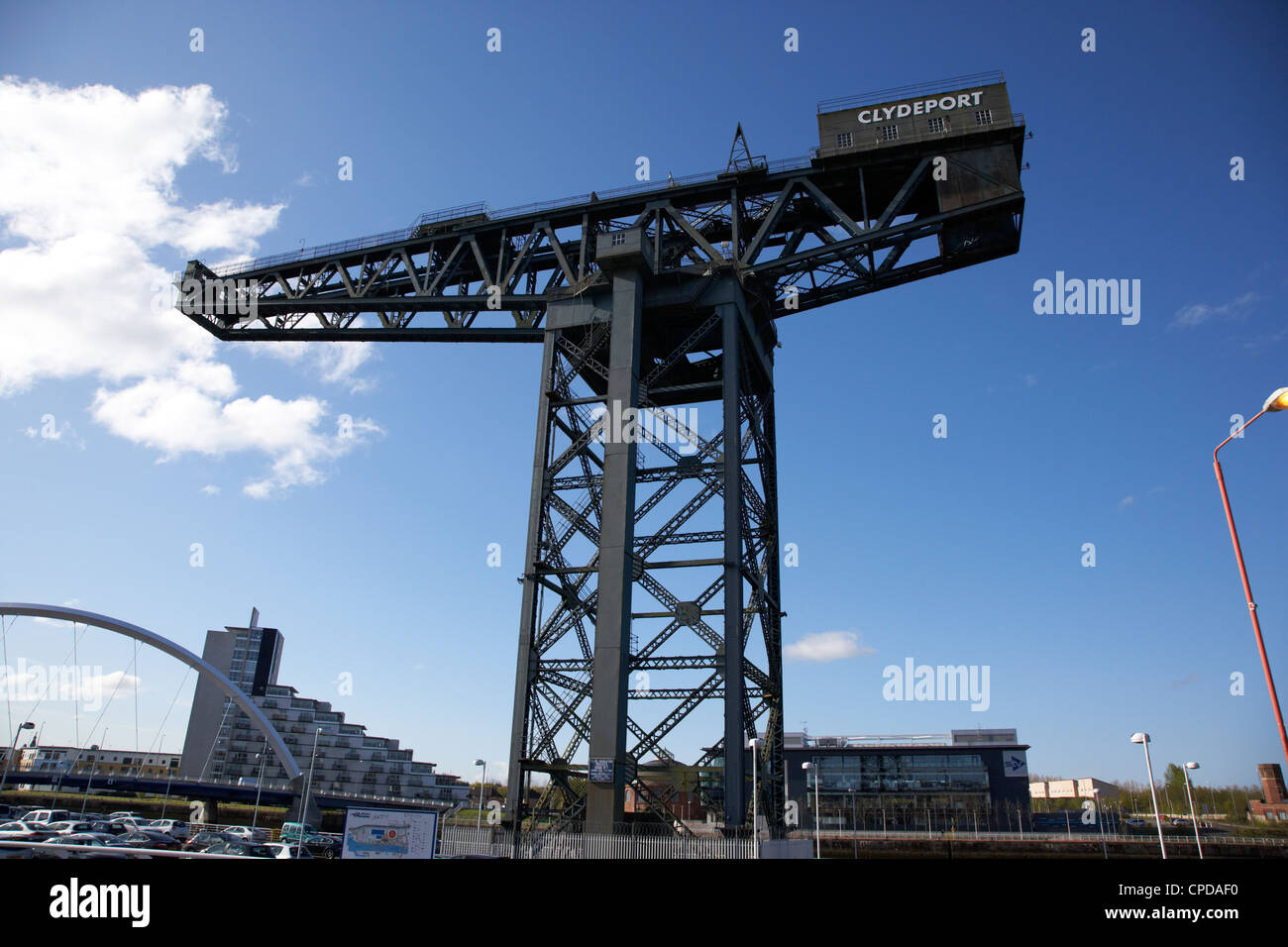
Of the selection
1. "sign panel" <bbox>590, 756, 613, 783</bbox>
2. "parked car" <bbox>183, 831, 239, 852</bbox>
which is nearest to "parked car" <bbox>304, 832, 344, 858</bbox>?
"parked car" <bbox>183, 831, 239, 852</bbox>

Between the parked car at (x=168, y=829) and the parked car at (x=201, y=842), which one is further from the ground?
the parked car at (x=201, y=842)

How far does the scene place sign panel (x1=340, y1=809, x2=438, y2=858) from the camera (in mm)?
20766

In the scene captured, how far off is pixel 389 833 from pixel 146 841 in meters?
27.0

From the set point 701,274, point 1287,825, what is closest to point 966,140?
point 701,274

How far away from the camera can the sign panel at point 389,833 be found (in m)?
20.8

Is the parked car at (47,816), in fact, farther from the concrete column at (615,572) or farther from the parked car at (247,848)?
the concrete column at (615,572)

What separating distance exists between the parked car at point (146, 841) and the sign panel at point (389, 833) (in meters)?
19.9

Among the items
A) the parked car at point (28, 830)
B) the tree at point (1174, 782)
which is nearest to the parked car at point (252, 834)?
the parked car at point (28, 830)

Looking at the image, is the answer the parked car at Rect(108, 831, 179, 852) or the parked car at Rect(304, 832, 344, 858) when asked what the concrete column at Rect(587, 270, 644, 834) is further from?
the parked car at Rect(304, 832, 344, 858)

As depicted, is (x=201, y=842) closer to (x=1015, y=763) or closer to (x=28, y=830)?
(x=28, y=830)

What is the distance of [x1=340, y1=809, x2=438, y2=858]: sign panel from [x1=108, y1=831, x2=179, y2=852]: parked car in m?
19.9
